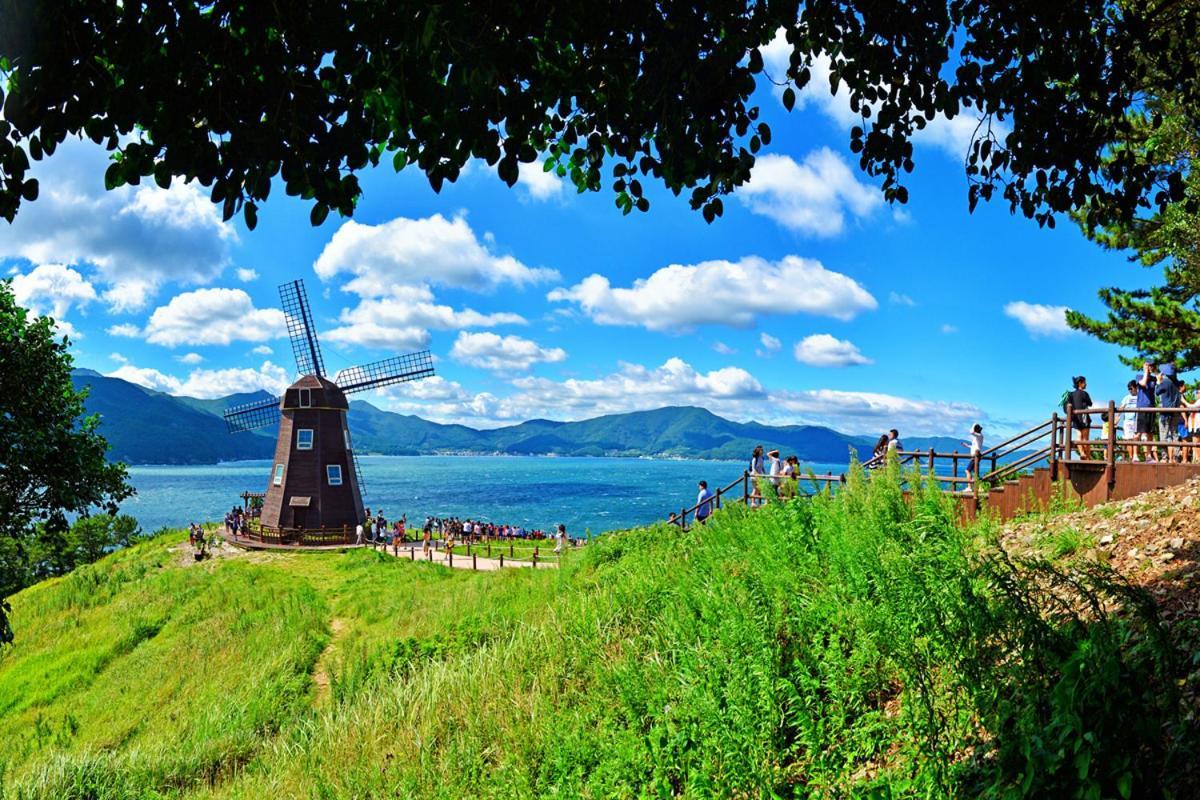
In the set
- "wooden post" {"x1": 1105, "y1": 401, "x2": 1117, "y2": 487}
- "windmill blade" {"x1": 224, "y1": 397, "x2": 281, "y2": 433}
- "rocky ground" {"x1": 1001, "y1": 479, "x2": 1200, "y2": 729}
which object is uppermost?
"windmill blade" {"x1": 224, "y1": 397, "x2": 281, "y2": 433}

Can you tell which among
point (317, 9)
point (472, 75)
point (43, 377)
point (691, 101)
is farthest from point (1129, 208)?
point (43, 377)

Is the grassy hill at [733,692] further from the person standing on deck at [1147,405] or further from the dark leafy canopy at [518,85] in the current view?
the person standing on deck at [1147,405]

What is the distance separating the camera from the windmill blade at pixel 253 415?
158 feet

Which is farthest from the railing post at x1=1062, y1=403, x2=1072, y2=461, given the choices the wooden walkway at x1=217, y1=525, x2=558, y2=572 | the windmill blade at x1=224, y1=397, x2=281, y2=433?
the windmill blade at x1=224, y1=397, x2=281, y2=433

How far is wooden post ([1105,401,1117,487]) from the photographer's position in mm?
12875

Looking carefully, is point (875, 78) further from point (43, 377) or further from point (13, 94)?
point (43, 377)

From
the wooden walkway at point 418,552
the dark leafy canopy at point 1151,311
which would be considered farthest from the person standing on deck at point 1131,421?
the wooden walkway at point 418,552

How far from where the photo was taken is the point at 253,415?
49.9 metres

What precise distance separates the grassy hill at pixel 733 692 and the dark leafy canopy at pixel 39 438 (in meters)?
4.69

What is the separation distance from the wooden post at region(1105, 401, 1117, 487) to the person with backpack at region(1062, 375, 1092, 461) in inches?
29.1

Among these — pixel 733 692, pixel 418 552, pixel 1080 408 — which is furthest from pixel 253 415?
pixel 733 692

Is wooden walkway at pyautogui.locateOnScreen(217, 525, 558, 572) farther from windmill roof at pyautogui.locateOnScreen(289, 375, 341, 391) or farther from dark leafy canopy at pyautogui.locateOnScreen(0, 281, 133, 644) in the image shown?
dark leafy canopy at pyautogui.locateOnScreen(0, 281, 133, 644)

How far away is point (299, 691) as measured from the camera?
13312mm

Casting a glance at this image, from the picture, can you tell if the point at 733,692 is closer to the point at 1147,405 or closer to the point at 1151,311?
the point at 1147,405
